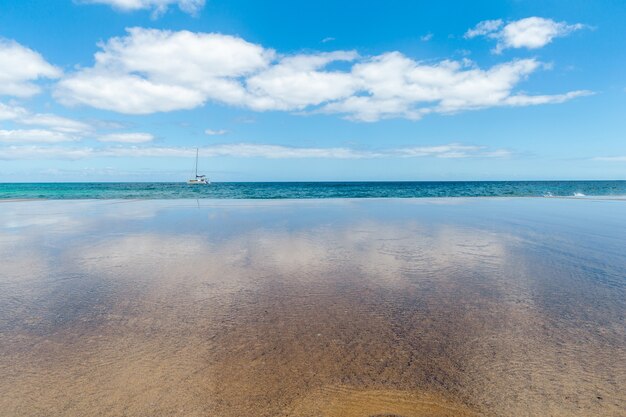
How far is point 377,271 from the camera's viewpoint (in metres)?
8.34

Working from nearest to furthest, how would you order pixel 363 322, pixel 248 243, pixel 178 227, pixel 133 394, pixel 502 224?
pixel 133 394 → pixel 363 322 → pixel 248 243 → pixel 178 227 → pixel 502 224

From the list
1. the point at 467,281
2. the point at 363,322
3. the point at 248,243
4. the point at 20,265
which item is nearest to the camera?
the point at 363,322

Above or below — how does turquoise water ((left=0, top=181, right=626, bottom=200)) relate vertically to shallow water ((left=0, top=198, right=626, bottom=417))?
above

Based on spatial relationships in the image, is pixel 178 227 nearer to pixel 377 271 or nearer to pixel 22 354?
pixel 377 271

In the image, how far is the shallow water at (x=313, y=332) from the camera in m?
3.60

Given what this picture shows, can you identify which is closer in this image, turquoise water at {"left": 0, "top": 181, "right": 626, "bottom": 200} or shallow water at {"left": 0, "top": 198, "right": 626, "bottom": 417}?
shallow water at {"left": 0, "top": 198, "right": 626, "bottom": 417}

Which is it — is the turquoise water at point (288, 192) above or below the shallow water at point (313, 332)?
above

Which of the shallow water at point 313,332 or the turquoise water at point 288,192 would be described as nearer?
the shallow water at point 313,332

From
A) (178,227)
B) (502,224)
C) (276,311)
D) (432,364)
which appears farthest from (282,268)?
(502,224)

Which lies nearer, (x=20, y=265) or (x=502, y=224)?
(x=20, y=265)

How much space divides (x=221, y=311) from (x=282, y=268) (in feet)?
9.43

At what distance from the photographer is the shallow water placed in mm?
3604

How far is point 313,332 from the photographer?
5.09 m

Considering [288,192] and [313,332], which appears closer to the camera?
[313,332]
